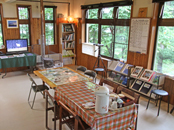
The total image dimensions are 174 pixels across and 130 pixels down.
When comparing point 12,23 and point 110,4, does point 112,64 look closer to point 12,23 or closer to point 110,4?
point 110,4

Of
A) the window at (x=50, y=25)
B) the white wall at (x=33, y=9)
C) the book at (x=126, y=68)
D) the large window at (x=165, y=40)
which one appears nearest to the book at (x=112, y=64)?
the book at (x=126, y=68)

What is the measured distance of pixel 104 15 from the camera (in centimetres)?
636

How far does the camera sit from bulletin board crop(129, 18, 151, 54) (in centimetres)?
475

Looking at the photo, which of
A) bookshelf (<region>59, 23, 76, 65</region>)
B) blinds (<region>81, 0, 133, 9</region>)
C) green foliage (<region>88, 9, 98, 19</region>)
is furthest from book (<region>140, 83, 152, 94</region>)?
bookshelf (<region>59, 23, 76, 65</region>)

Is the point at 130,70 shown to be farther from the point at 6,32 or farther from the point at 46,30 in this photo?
the point at 6,32

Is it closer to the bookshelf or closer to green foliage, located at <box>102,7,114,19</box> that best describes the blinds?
green foliage, located at <box>102,7,114,19</box>

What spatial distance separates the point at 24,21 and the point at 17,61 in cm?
179

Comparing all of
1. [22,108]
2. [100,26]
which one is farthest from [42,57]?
[22,108]

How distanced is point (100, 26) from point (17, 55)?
332 centimetres

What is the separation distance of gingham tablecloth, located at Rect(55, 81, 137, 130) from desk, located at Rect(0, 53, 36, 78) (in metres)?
3.62

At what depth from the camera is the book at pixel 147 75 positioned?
4563mm

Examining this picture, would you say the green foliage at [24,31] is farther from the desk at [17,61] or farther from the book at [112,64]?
the book at [112,64]

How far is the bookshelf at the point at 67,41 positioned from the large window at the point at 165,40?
4011 millimetres

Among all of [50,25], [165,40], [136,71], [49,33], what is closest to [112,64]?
[136,71]
